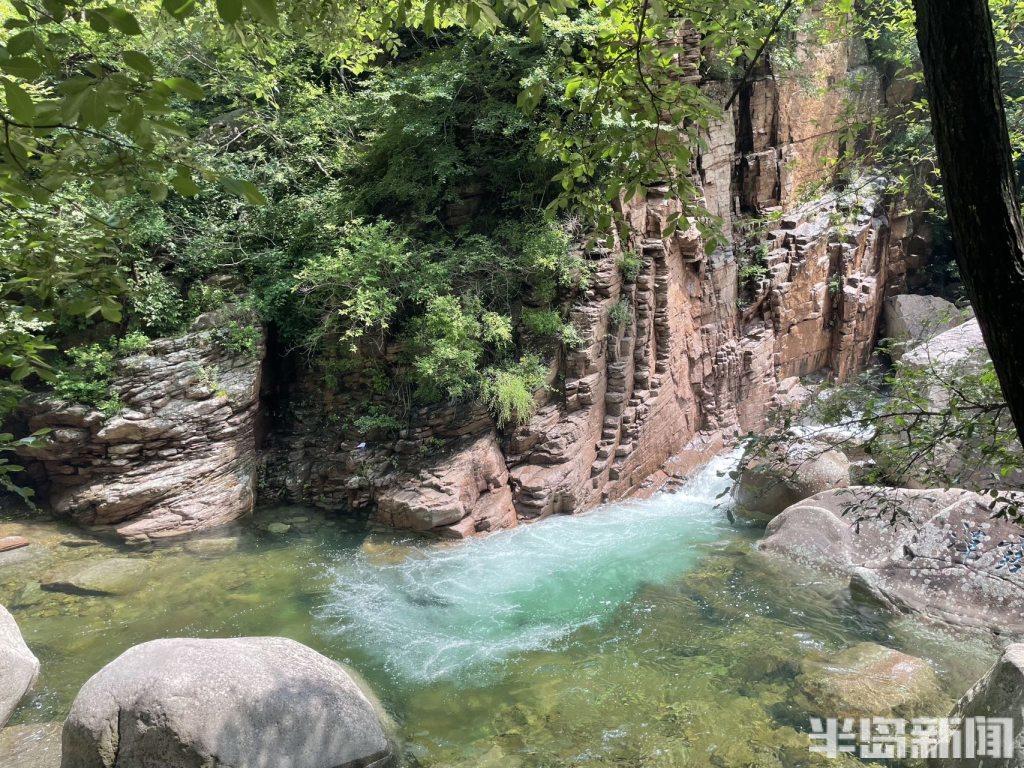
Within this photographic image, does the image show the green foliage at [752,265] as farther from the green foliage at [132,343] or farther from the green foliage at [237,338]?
the green foliage at [132,343]

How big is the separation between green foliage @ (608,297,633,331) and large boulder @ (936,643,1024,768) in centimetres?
600

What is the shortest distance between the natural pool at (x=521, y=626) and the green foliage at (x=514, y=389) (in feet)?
4.76

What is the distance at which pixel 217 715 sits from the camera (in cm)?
423

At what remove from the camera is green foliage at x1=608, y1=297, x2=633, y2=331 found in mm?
9531

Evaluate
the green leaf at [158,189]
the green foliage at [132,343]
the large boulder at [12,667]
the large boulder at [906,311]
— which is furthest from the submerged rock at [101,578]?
the large boulder at [906,311]

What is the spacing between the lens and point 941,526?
6.97 metres

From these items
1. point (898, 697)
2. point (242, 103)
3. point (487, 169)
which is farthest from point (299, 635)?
point (242, 103)

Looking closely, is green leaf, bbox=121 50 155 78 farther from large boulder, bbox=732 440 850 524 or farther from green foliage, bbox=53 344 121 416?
large boulder, bbox=732 440 850 524

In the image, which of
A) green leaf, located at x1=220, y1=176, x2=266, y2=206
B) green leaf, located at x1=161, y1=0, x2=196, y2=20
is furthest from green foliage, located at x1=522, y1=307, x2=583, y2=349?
green leaf, located at x1=161, y1=0, x2=196, y2=20

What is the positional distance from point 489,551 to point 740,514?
11.8ft

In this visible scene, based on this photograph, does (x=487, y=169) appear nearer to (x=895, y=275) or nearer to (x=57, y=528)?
(x=57, y=528)

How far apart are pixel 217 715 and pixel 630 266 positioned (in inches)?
294

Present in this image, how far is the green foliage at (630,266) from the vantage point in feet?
31.6

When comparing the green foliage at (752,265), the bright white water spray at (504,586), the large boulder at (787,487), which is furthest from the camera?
the green foliage at (752,265)
